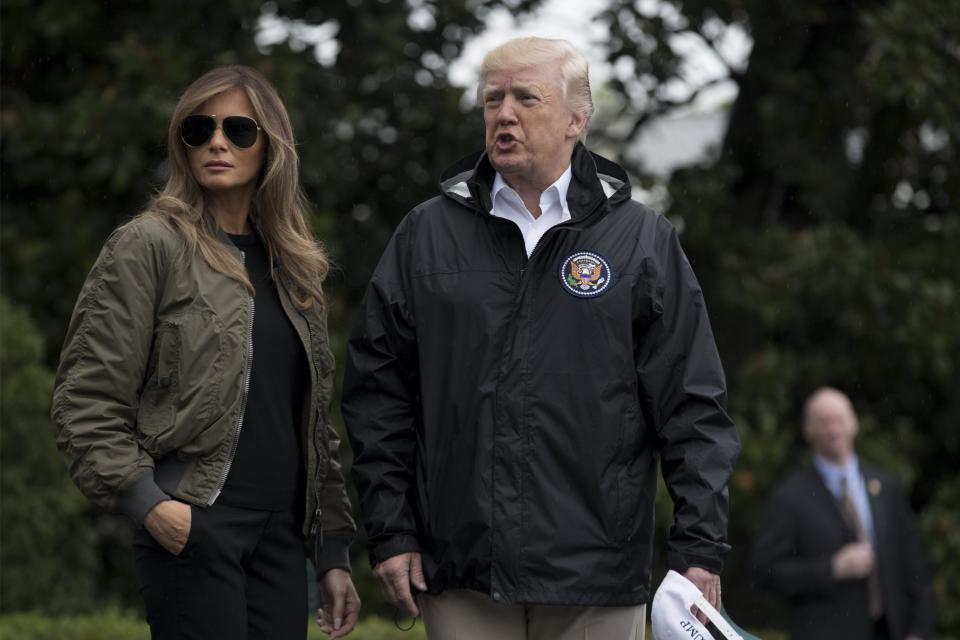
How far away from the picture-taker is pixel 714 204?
1056 centimetres

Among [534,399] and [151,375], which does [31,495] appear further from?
[534,399]

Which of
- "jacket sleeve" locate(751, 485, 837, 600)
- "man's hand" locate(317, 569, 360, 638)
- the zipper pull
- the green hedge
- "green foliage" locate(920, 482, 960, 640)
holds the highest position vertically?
the zipper pull

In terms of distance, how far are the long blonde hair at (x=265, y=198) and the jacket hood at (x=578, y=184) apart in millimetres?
392

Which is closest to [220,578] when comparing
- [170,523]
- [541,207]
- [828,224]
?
[170,523]

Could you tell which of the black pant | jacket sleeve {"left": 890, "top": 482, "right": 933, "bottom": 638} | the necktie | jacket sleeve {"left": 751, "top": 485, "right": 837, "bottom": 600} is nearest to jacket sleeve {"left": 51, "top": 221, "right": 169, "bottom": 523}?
the black pant

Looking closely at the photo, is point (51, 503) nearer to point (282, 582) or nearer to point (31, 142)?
point (31, 142)

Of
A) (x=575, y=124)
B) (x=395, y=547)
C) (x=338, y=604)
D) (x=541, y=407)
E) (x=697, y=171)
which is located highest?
(x=575, y=124)

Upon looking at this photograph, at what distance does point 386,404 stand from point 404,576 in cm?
42

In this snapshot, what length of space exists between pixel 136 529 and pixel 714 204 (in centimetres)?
742

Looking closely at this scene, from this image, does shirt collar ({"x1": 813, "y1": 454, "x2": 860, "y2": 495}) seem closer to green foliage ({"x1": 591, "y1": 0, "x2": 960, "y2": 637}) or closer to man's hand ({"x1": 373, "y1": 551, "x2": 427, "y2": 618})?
green foliage ({"x1": 591, "y1": 0, "x2": 960, "y2": 637})

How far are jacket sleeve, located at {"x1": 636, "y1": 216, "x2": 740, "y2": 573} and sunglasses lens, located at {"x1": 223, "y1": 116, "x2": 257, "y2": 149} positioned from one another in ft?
3.33

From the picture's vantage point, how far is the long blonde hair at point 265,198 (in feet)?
12.4

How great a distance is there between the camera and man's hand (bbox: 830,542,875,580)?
7.07m

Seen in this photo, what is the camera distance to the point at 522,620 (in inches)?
150
